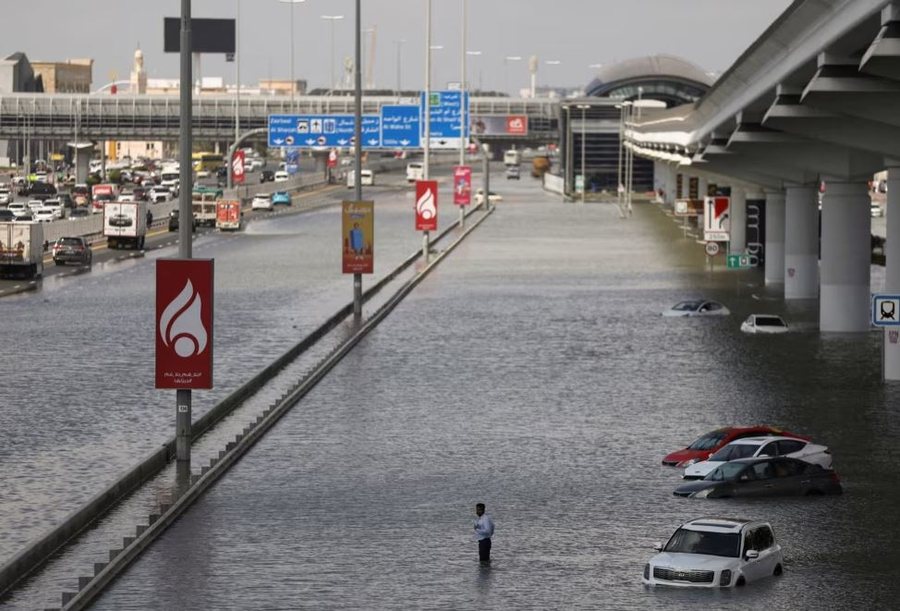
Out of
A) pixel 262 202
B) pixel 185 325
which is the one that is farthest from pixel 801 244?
pixel 262 202

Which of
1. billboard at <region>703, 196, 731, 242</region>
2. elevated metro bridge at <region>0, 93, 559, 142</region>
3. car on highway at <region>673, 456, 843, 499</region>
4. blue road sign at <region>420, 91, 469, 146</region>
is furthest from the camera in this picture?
elevated metro bridge at <region>0, 93, 559, 142</region>

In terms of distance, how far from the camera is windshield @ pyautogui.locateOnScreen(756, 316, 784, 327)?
65.2 metres

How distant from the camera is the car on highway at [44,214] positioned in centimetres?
12250

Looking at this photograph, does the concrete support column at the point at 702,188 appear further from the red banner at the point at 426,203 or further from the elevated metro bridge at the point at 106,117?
the elevated metro bridge at the point at 106,117

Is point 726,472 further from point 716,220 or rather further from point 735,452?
point 716,220

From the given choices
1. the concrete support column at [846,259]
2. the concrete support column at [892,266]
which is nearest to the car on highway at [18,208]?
the concrete support column at [846,259]

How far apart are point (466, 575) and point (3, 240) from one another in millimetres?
58928

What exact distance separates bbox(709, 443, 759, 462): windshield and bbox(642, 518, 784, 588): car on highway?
8018 mm

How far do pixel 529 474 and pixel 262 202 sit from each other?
12320 cm

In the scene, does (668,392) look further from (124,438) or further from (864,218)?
(864,218)

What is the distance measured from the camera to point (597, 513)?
32.7 metres

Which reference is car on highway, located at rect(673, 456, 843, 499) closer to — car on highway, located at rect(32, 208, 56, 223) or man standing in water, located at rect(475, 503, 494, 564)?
man standing in water, located at rect(475, 503, 494, 564)

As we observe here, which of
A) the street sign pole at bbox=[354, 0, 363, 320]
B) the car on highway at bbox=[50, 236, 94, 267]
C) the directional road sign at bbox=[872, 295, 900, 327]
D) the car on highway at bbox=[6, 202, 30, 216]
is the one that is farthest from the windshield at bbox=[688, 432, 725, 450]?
the car on highway at bbox=[6, 202, 30, 216]

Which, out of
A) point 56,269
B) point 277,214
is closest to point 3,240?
point 56,269
